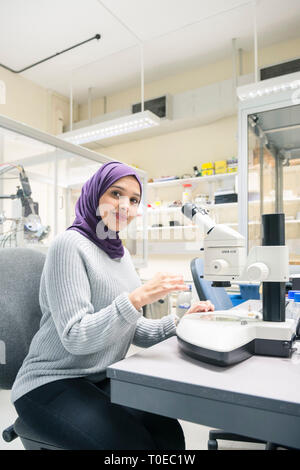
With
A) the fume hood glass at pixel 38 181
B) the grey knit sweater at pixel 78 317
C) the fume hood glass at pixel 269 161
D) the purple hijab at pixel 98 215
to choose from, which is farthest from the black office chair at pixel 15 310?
the fume hood glass at pixel 269 161

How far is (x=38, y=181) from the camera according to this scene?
2363 mm

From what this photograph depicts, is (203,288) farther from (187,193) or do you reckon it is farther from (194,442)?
(187,193)

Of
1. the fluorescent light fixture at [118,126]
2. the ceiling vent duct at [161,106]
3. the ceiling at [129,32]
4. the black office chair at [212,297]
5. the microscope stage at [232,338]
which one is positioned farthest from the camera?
the ceiling vent duct at [161,106]

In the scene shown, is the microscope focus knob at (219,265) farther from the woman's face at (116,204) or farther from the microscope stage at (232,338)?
the woman's face at (116,204)

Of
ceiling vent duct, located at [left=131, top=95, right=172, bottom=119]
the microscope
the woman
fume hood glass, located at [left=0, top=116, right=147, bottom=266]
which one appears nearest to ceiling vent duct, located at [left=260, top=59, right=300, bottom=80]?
ceiling vent duct, located at [left=131, top=95, right=172, bottom=119]

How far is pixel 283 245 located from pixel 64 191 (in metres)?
2.10

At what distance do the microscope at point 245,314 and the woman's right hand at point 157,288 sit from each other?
0.10 metres

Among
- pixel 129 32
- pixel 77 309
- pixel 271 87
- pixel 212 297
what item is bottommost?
pixel 212 297

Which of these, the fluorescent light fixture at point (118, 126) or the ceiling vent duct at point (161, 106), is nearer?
the fluorescent light fixture at point (118, 126)

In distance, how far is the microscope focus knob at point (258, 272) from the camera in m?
0.77

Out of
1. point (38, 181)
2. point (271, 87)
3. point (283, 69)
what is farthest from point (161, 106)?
point (38, 181)

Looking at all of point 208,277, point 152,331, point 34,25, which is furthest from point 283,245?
point 34,25

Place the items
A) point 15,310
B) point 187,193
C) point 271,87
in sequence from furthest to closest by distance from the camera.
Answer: point 187,193 < point 271,87 < point 15,310

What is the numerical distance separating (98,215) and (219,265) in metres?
0.42
